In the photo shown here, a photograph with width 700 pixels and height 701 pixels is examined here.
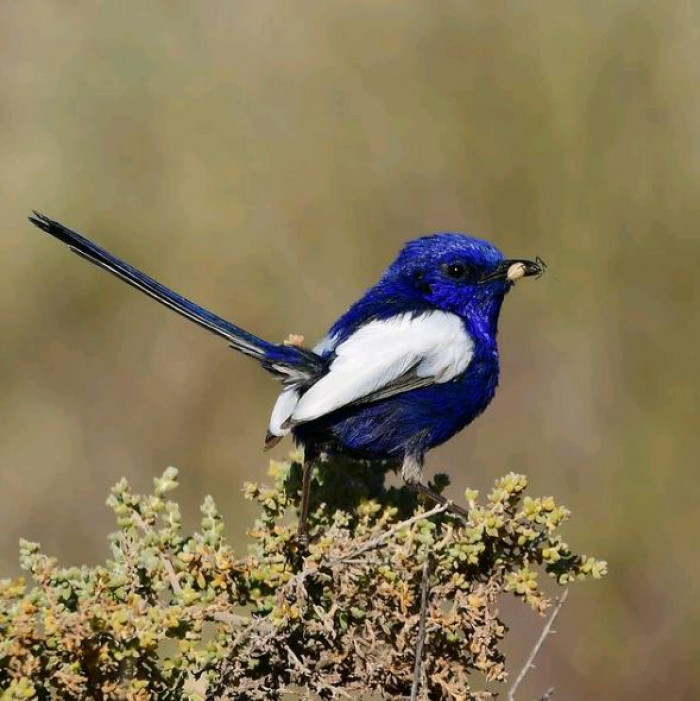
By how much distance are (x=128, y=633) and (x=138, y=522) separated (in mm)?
455

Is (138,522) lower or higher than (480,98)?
lower

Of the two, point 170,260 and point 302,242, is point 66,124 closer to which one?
point 170,260

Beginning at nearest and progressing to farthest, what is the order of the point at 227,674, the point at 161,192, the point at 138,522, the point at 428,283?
the point at 227,674, the point at 138,522, the point at 428,283, the point at 161,192

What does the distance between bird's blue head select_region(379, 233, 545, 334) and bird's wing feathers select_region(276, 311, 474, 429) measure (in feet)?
0.33

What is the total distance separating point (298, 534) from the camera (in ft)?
9.86

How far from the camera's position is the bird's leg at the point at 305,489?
10.6 feet

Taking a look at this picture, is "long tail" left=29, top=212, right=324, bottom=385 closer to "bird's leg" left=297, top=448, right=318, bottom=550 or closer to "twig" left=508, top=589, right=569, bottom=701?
"bird's leg" left=297, top=448, right=318, bottom=550

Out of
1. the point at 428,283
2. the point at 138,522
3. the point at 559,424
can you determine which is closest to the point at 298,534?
the point at 138,522

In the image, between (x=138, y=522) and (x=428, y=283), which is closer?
(x=138, y=522)

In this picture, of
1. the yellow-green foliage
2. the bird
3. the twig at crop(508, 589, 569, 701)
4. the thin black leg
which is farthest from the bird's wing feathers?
the twig at crop(508, 589, 569, 701)

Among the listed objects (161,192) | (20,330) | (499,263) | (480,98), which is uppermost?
(480,98)

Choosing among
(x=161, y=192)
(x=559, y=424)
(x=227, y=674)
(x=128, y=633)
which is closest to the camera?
(x=128, y=633)

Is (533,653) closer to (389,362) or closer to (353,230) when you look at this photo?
(389,362)

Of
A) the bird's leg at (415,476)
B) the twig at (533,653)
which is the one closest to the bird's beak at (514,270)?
the bird's leg at (415,476)
